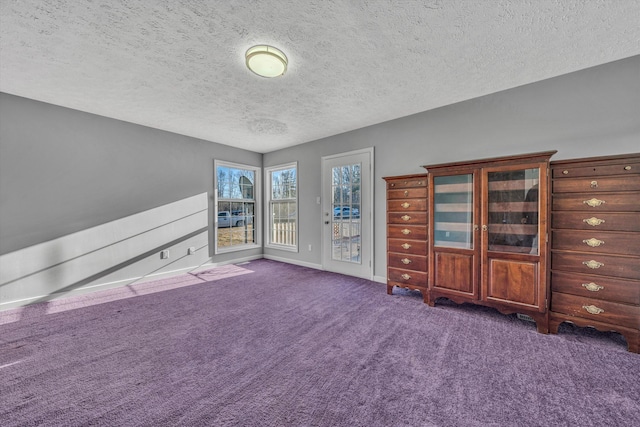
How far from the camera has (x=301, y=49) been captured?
81.3 inches

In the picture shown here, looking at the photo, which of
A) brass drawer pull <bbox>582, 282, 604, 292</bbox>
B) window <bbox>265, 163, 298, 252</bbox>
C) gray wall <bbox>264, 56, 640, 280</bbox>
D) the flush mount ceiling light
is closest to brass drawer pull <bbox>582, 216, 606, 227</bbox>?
brass drawer pull <bbox>582, 282, 604, 292</bbox>

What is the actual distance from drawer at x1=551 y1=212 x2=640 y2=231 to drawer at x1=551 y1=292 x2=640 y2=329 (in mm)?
606

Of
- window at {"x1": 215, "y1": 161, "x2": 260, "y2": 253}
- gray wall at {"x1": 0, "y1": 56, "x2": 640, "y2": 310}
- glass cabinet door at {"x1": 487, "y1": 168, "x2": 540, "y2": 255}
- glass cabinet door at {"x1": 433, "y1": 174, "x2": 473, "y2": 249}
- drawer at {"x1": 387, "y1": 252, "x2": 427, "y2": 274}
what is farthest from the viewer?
window at {"x1": 215, "y1": 161, "x2": 260, "y2": 253}

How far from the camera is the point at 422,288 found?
9.61 feet

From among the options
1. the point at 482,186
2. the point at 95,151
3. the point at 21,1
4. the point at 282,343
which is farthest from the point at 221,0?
the point at 95,151

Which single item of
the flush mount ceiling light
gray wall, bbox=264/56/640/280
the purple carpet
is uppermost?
the flush mount ceiling light

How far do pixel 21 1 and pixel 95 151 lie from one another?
87.4 inches

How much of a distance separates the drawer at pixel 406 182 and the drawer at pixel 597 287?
148 centimetres

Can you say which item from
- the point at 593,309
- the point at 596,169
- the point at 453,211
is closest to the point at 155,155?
the point at 453,211

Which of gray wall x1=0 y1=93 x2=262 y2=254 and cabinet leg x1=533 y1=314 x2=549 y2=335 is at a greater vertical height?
gray wall x1=0 y1=93 x2=262 y2=254

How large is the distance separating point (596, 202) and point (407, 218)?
1599 mm

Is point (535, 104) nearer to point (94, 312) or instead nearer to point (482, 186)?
point (482, 186)

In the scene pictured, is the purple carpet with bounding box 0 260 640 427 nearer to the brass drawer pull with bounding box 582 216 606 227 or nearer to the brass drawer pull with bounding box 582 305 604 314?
the brass drawer pull with bounding box 582 305 604 314

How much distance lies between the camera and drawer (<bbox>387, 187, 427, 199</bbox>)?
296cm
